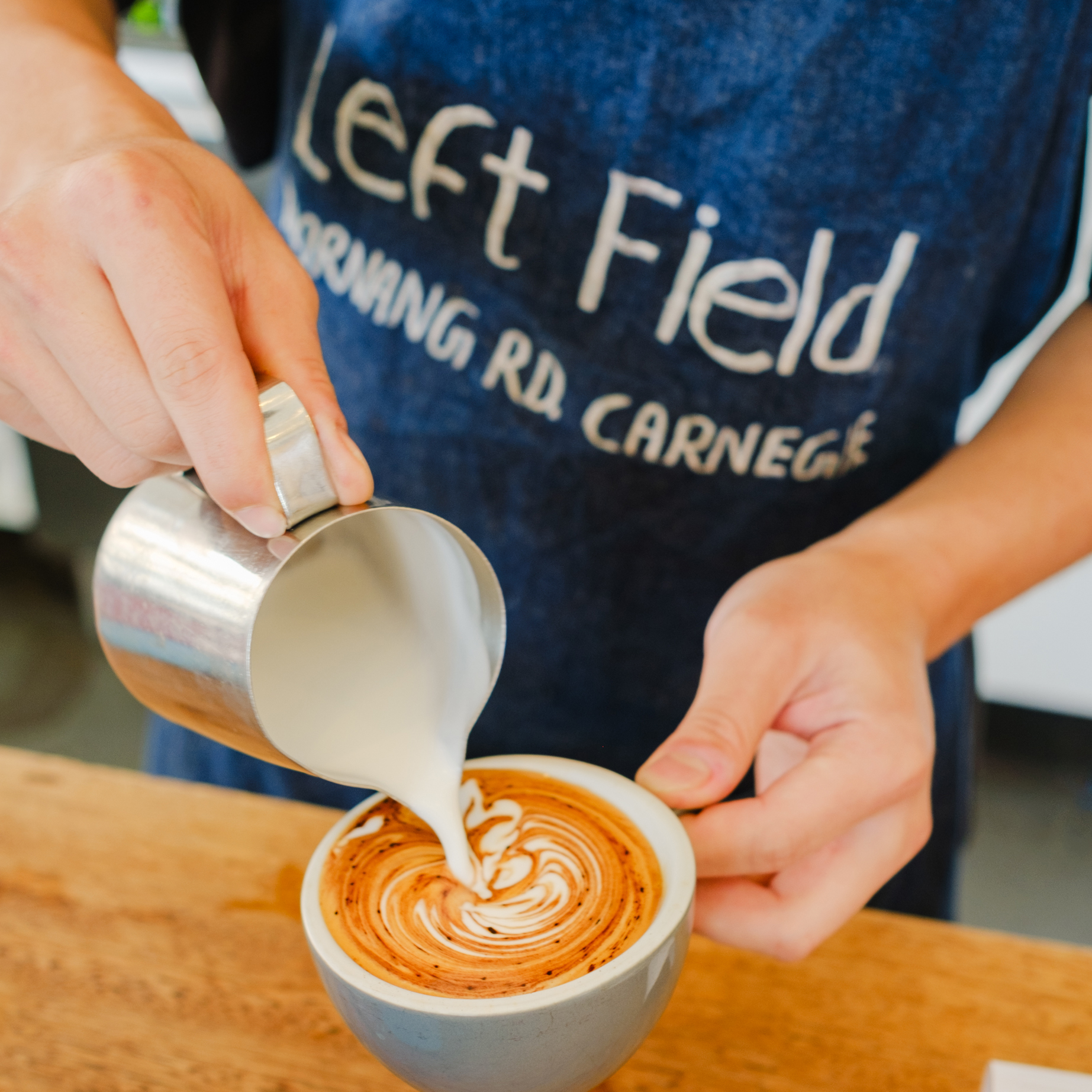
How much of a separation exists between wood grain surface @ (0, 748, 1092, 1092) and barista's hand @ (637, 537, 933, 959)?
8 cm

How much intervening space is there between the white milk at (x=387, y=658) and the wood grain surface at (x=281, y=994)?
21 centimetres

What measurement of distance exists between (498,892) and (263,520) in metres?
0.33

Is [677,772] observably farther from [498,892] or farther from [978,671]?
[978,671]

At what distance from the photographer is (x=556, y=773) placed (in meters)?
0.80

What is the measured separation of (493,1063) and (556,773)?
0.24 meters

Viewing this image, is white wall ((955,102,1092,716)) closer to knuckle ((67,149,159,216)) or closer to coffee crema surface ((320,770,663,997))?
coffee crema surface ((320,770,663,997))

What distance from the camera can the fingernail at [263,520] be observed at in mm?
565

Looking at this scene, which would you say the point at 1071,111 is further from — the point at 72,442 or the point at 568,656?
the point at 72,442

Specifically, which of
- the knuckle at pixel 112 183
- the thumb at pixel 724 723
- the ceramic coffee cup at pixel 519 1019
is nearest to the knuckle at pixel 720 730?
the thumb at pixel 724 723

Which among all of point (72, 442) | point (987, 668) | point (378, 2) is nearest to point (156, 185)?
point (72, 442)

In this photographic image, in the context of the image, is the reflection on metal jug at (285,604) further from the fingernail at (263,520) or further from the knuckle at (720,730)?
the knuckle at (720,730)

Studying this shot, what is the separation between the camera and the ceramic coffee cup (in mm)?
573

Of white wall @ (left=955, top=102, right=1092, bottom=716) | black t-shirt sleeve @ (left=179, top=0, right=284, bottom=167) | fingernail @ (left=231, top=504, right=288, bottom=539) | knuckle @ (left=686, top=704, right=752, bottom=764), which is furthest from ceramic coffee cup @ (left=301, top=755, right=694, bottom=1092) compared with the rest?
white wall @ (left=955, top=102, right=1092, bottom=716)

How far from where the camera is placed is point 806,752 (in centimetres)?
84
